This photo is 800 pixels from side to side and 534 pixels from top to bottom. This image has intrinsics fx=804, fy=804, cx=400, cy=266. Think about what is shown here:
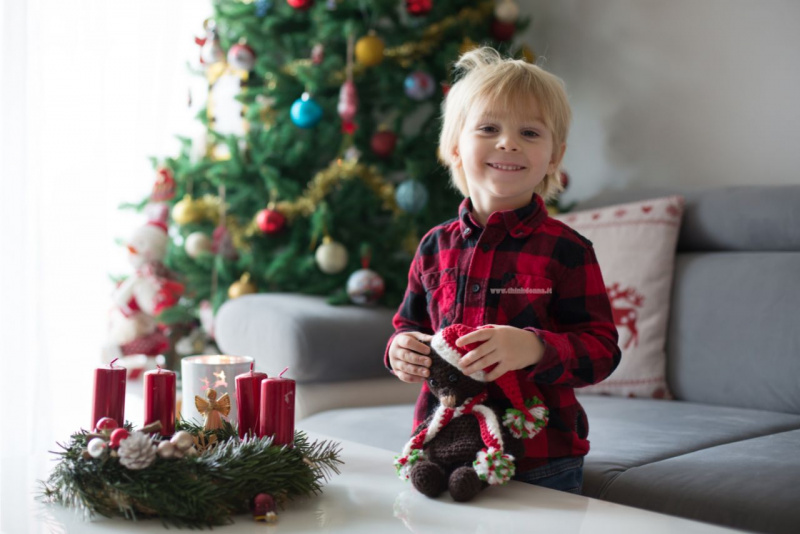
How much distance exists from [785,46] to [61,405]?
6.94 feet

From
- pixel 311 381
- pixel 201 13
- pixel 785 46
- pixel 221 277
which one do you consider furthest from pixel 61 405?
pixel 785 46

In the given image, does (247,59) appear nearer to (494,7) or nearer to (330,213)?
(330,213)

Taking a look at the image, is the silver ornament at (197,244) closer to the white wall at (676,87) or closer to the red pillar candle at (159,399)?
the white wall at (676,87)

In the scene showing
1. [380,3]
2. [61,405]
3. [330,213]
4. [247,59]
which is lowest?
[61,405]

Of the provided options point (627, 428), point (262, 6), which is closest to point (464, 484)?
point (627, 428)

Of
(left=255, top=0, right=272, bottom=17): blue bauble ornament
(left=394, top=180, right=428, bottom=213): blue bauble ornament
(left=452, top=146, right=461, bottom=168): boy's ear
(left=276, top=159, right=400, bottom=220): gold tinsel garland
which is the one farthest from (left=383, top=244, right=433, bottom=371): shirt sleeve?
(left=255, top=0, right=272, bottom=17): blue bauble ornament

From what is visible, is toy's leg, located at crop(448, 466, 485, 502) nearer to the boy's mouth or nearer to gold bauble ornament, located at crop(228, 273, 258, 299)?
the boy's mouth

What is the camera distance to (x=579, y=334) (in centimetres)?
104

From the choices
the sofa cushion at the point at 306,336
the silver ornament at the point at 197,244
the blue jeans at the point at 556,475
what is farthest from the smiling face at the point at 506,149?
the silver ornament at the point at 197,244

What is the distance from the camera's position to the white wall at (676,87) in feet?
6.65

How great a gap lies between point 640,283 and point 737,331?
0.23m

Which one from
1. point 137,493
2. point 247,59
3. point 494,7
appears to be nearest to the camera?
point 137,493

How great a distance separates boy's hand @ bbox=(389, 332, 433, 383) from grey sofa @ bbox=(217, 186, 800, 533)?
397 mm

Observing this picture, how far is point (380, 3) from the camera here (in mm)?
2082
